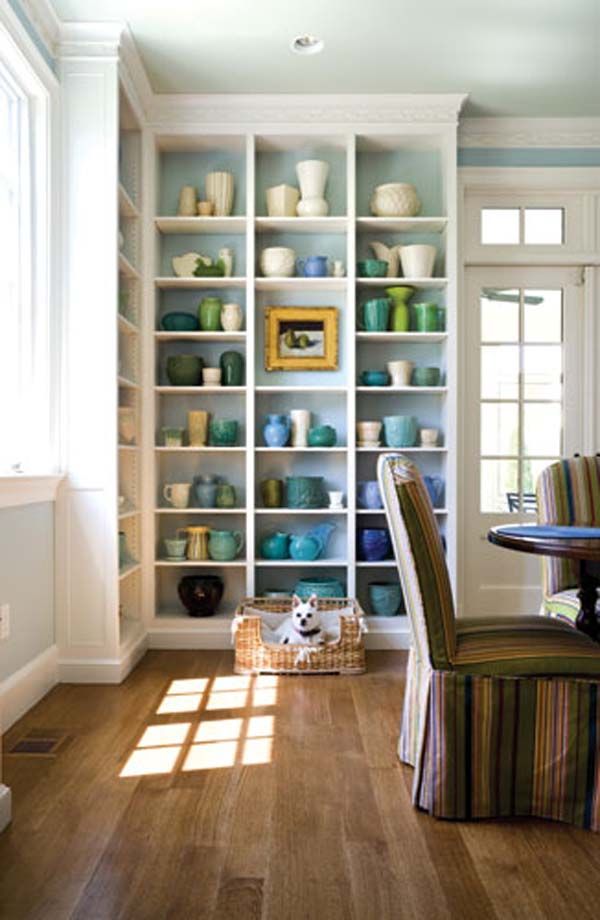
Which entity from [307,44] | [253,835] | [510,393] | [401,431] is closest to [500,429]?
[510,393]

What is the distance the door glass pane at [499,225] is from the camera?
448 cm

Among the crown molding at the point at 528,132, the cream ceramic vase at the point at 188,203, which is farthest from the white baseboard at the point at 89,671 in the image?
the crown molding at the point at 528,132

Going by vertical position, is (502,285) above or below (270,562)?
above

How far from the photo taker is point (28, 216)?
330 centimetres

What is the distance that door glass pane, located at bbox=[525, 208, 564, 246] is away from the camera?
176 inches

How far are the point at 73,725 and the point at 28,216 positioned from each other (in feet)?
6.72

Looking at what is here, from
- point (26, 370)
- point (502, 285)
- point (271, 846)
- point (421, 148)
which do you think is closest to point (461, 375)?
point (502, 285)

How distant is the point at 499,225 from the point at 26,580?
3159mm

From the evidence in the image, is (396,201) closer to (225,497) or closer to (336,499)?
(336,499)

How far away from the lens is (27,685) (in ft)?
10.1

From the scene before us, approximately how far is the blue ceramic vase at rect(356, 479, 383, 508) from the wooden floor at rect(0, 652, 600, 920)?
134 cm

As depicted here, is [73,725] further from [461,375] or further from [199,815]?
[461,375]

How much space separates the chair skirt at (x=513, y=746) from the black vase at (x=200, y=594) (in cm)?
214

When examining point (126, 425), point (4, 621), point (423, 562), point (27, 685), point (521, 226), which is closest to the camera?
point (423, 562)
